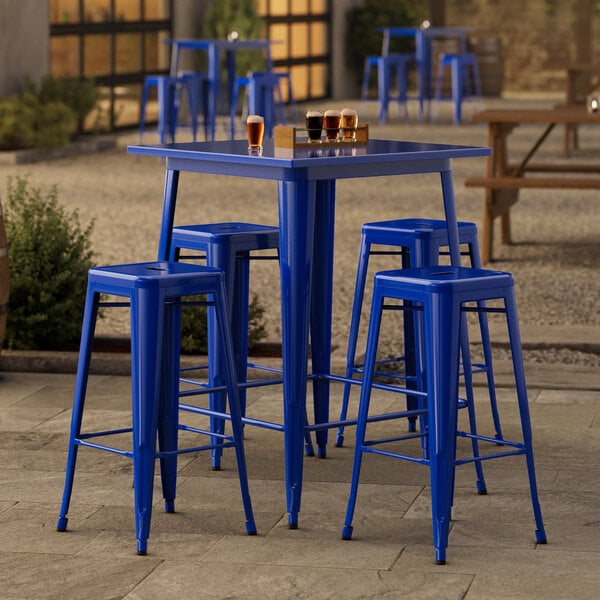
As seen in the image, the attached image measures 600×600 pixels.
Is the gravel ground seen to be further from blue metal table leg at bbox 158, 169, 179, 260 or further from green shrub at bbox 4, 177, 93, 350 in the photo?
blue metal table leg at bbox 158, 169, 179, 260

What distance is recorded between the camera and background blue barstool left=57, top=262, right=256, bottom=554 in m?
3.38

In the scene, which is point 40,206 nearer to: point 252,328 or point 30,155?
point 252,328

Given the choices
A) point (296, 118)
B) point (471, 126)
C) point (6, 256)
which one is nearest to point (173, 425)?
point (6, 256)

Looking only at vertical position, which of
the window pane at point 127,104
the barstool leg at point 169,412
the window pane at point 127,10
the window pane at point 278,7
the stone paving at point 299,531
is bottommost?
the stone paving at point 299,531

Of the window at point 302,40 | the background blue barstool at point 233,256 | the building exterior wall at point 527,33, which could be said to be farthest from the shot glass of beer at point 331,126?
the building exterior wall at point 527,33

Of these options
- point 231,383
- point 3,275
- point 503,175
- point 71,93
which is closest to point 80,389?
point 231,383

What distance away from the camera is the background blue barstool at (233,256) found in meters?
4.09

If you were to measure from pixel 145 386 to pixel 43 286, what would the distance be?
80.1 inches

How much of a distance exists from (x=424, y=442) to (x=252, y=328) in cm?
148

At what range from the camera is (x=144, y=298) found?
11.1 ft

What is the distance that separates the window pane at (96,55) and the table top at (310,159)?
11.6 metres

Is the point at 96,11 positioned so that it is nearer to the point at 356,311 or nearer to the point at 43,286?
the point at 43,286

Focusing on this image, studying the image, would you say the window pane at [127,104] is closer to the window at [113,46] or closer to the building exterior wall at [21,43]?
the window at [113,46]

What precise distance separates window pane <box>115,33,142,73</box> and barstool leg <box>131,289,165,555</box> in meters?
12.7
